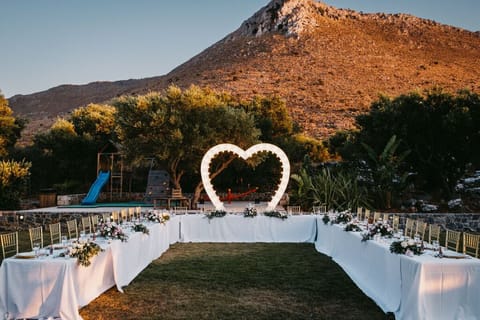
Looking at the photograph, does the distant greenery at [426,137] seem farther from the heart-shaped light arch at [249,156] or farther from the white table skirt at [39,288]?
the white table skirt at [39,288]

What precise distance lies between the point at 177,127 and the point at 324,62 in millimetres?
35786

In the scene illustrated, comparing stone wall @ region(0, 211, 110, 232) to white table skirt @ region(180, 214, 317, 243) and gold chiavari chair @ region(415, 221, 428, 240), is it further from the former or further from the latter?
gold chiavari chair @ region(415, 221, 428, 240)

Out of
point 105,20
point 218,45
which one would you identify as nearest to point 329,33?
point 218,45

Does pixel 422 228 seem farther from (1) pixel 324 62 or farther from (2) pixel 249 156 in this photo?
(1) pixel 324 62

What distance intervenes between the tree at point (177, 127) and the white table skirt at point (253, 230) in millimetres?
6302

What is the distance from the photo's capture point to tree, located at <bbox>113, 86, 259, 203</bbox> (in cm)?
1938

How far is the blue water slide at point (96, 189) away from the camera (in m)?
23.6

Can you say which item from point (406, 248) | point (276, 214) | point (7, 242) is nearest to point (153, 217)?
point (276, 214)

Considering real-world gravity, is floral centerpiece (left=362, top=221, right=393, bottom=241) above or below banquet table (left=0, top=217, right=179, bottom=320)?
above

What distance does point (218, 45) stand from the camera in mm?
65750

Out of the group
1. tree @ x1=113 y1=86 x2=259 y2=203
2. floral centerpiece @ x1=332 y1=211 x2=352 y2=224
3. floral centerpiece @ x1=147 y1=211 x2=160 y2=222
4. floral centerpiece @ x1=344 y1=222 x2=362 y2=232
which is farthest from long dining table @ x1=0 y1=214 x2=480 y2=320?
tree @ x1=113 y1=86 x2=259 y2=203

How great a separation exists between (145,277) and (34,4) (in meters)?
24.3

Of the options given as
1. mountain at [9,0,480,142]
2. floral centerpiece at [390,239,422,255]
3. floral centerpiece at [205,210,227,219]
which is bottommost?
floral centerpiece at [205,210,227,219]

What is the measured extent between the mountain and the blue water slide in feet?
57.7
